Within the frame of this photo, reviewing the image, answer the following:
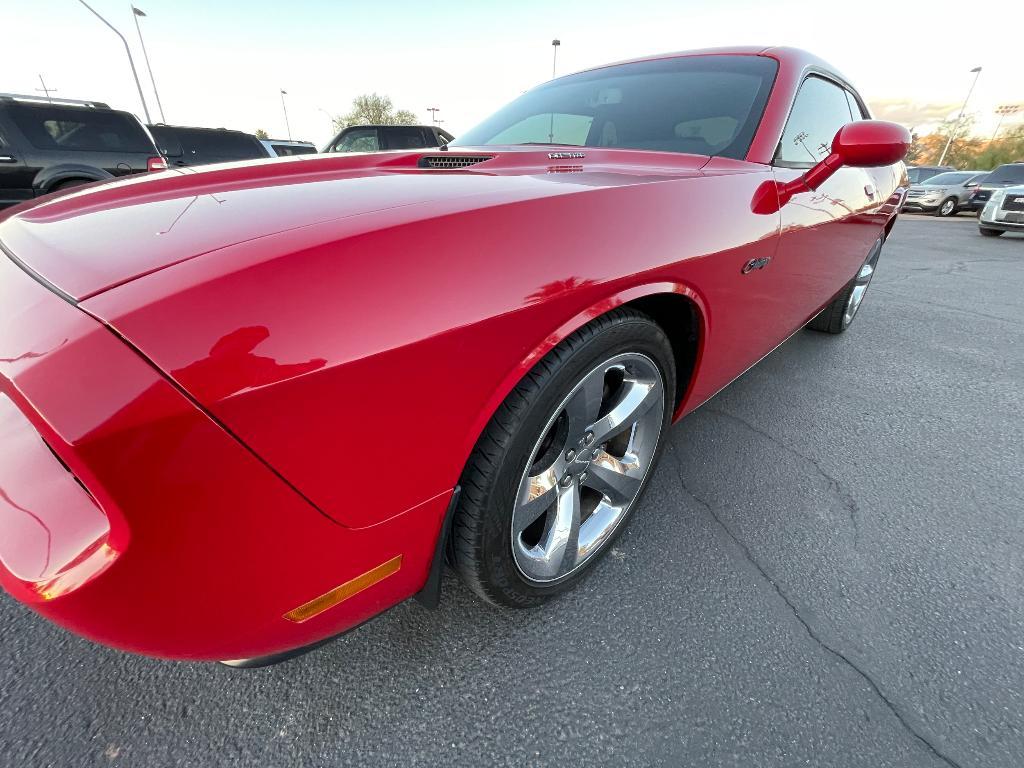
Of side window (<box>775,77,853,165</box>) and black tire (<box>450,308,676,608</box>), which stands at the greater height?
side window (<box>775,77,853,165</box>)

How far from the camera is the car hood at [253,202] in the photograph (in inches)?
29.7

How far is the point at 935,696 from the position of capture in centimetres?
118

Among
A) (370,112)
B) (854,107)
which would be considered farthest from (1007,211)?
(370,112)

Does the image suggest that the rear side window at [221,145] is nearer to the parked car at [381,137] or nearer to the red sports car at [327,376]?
the parked car at [381,137]

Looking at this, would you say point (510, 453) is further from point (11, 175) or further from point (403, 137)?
point (403, 137)

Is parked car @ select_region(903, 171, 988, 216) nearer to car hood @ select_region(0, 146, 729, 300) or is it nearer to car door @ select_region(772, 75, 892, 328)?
car door @ select_region(772, 75, 892, 328)

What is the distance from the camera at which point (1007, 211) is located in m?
9.81

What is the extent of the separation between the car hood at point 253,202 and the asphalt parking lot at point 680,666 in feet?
1.80

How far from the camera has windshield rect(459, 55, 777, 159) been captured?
1.76 metres

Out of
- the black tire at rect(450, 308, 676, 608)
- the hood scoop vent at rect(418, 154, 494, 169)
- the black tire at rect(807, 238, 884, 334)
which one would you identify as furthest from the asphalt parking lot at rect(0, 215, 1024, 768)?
the black tire at rect(807, 238, 884, 334)

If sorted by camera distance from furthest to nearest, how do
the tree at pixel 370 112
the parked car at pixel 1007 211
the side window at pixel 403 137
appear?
the tree at pixel 370 112, the parked car at pixel 1007 211, the side window at pixel 403 137

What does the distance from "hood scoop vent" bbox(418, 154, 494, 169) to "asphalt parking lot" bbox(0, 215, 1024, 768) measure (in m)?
1.27

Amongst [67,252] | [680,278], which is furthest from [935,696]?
[67,252]

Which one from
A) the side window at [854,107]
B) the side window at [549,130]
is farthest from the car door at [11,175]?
the side window at [854,107]
